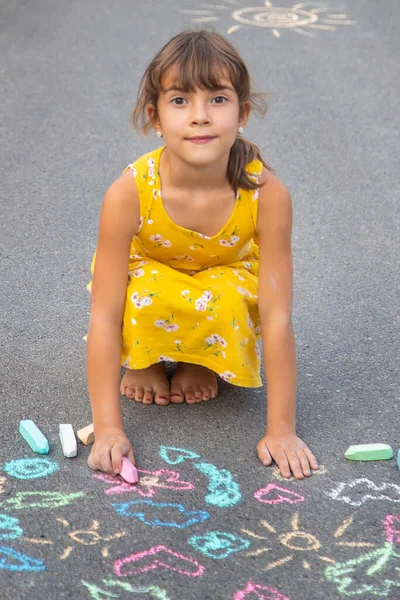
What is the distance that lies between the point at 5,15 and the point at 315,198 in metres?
4.05

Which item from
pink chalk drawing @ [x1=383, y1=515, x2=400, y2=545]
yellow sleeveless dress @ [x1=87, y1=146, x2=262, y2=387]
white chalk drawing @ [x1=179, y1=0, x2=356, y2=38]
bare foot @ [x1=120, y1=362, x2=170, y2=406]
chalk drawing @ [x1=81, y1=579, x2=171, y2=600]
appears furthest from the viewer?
white chalk drawing @ [x1=179, y1=0, x2=356, y2=38]

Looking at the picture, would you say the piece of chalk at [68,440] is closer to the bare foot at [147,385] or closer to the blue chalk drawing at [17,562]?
the bare foot at [147,385]

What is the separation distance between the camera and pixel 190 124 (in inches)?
111

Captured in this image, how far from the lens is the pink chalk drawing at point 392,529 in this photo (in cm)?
251

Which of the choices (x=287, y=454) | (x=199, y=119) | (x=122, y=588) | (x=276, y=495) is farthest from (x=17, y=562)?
(x=199, y=119)

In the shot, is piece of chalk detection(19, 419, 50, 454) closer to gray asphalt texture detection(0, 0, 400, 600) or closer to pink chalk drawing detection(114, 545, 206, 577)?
gray asphalt texture detection(0, 0, 400, 600)

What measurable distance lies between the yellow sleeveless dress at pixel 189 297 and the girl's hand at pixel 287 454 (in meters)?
0.24

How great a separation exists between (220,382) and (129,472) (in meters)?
0.70

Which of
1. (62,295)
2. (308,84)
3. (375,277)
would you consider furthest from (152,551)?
(308,84)

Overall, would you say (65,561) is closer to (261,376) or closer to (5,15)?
(261,376)

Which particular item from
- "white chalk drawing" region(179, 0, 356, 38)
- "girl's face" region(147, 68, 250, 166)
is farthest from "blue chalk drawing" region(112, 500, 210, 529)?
"white chalk drawing" region(179, 0, 356, 38)

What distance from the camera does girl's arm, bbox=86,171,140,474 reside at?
2895mm

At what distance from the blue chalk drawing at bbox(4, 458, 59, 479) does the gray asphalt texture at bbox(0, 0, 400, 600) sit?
0.05 feet

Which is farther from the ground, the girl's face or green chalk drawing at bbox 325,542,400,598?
the girl's face
